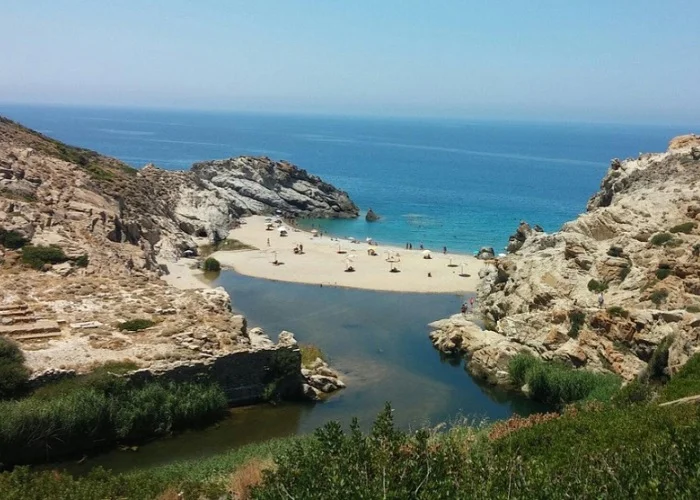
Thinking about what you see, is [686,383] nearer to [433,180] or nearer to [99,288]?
[99,288]

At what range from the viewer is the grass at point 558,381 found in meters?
25.0

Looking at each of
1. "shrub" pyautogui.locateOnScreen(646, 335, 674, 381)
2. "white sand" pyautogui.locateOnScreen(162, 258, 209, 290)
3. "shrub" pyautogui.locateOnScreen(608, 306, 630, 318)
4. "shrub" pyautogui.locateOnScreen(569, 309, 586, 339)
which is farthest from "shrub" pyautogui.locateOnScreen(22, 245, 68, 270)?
"shrub" pyautogui.locateOnScreen(646, 335, 674, 381)

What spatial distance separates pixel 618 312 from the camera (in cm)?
2802

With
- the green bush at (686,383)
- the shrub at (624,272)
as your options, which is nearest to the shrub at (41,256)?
the green bush at (686,383)

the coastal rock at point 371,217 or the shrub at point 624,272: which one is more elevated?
the shrub at point 624,272

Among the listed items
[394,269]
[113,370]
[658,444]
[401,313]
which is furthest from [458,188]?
[658,444]

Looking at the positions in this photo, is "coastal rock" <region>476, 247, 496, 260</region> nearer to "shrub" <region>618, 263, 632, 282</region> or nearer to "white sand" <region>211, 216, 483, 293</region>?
"white sand" <region>211, 216, 483, 293</region>

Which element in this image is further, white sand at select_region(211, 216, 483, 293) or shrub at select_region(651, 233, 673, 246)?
white sand at select_region(211, 216, 483, 293)

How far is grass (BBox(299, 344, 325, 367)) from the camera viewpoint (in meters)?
29.9

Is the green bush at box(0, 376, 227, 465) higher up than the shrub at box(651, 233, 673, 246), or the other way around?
the shrub at box(651, 233, 673, 246)

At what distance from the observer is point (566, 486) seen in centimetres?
918

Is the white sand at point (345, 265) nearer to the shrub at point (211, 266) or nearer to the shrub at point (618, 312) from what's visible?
the shrub at point (211, 266)

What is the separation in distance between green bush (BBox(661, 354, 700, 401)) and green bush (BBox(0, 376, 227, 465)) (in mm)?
16134

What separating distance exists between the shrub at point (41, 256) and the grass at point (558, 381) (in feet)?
80.3
